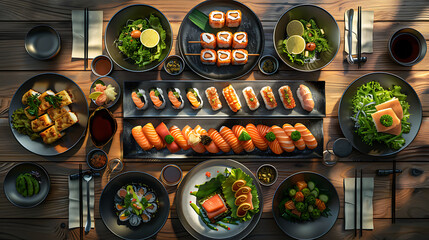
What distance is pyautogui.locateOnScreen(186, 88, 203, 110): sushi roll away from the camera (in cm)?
372

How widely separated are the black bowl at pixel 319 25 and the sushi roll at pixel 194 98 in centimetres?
121

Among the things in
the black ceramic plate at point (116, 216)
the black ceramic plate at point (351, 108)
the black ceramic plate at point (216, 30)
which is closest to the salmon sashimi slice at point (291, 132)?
the black ceramic plate at point (351, 108)

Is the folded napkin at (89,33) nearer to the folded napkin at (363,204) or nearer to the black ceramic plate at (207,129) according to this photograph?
the black ceramic plate at (207,129)

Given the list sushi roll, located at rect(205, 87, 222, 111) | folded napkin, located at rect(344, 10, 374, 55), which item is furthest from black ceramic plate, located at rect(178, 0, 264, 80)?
folded napkin, located at rect(344, 10, 374, 55)

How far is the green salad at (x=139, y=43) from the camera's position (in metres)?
3.80

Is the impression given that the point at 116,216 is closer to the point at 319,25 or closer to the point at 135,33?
the point at 135,33

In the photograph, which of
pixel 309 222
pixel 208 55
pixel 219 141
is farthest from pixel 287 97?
pixel 309 222

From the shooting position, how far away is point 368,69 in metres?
3.96

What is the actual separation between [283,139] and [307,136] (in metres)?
0.32

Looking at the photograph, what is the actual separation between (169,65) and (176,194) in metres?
1.74

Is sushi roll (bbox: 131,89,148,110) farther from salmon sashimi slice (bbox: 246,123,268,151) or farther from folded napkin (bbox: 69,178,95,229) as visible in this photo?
salmon sashimi slice (bbox: 246,123,268,151)

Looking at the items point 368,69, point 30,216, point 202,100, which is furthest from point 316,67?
point 30,216

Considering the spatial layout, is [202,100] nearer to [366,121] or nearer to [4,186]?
[366,121]

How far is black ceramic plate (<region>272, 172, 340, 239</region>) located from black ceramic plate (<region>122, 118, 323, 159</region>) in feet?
0.99
